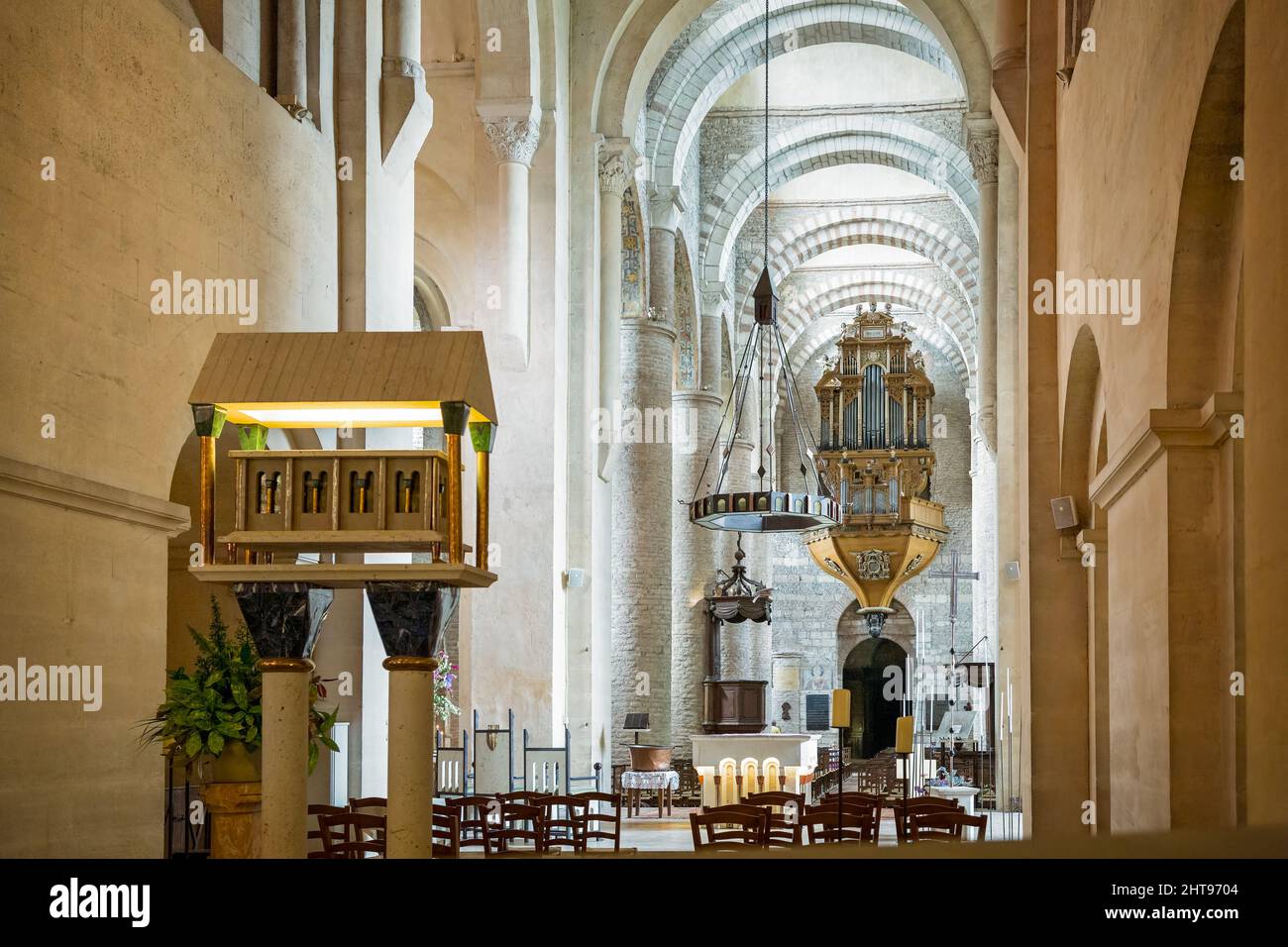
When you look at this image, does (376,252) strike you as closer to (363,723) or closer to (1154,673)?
(363,723)

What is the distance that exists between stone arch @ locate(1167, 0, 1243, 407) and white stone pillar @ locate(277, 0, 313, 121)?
22.2ft

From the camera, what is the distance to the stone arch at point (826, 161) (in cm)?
2567

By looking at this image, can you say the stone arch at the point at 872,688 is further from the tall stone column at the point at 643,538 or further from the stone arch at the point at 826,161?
the tall stone column at the point at 643,538

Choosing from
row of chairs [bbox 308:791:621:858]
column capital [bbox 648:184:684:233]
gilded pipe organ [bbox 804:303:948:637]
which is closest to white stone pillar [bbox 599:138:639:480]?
column capital [bbox 648:184:684:233]

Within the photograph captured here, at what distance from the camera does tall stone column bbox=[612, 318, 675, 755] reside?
69.5 ft

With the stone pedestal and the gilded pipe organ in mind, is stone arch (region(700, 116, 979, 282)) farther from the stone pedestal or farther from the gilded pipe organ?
the stone pedestal

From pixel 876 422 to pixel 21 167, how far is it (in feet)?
91.9

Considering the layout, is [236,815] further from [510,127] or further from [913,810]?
[510,127]

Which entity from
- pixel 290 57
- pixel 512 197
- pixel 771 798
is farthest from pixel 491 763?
pixel 290 57

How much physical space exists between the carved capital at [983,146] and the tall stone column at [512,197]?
5.63m

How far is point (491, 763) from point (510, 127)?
6876 mm

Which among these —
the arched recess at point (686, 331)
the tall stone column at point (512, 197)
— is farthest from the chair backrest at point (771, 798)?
the arched recess at point (686, 331)

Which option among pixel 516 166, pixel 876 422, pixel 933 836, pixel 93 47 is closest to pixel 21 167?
pixel 93 47
